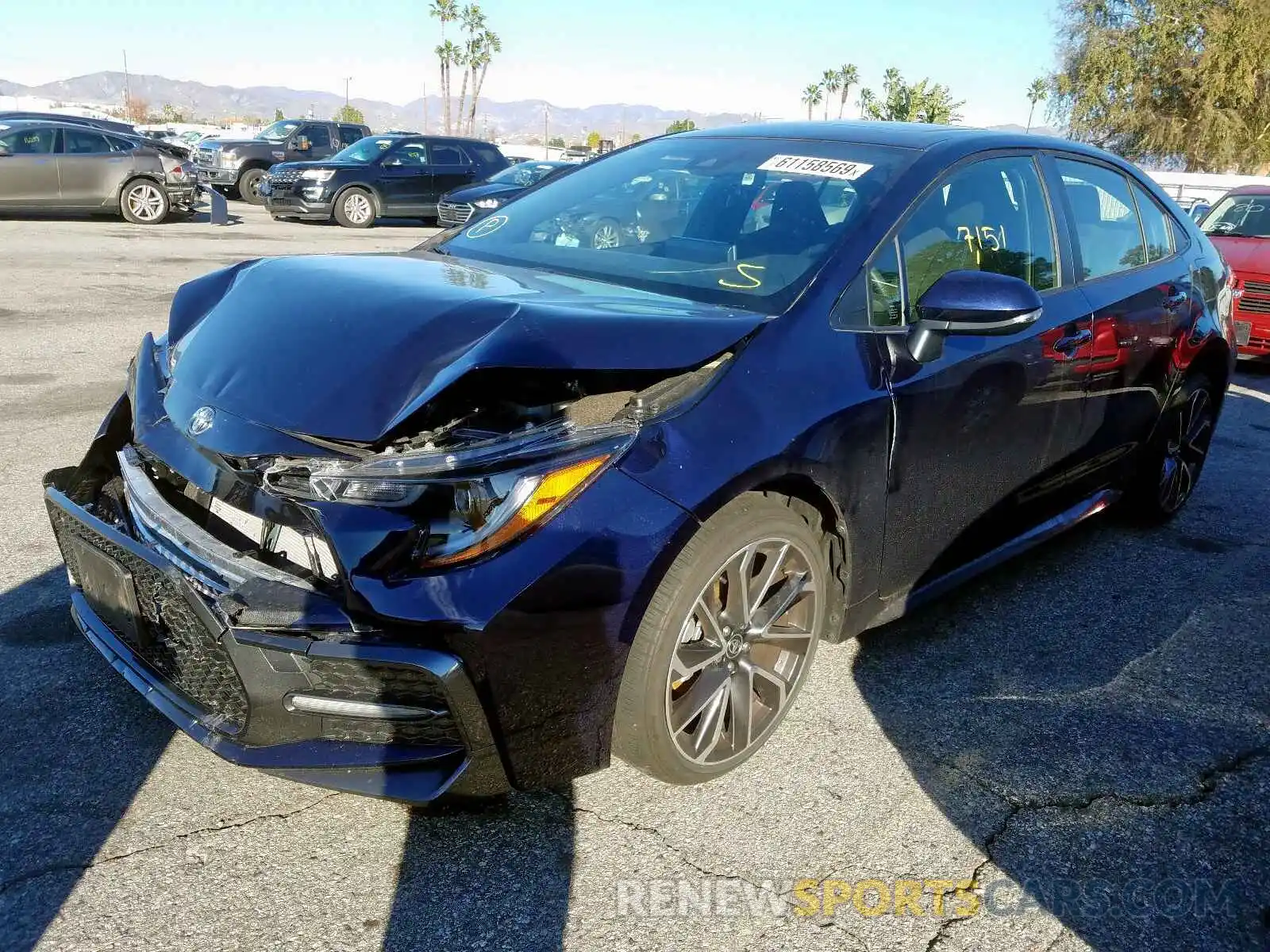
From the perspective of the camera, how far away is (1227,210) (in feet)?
32.9

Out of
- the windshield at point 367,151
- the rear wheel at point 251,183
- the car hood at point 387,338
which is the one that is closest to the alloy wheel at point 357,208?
the windshield at point 367,151

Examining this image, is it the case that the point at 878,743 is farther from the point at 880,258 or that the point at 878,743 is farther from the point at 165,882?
→ the point at 165,882

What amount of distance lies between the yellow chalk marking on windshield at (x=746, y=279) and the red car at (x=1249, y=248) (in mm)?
6756

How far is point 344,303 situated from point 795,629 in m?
1.47

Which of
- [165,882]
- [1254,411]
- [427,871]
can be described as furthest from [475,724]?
[1254,411]

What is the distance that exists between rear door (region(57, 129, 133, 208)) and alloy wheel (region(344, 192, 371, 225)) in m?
3.32

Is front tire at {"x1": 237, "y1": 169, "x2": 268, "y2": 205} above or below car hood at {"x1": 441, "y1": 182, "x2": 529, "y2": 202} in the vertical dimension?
below

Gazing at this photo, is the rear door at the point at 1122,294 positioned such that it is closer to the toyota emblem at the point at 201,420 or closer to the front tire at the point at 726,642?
the front tire at the point at 726,642

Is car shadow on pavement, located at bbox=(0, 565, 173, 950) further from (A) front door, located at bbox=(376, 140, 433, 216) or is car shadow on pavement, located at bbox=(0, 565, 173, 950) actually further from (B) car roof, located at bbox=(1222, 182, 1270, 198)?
(A) front door, located at bbox=(376, 140, 433, 216)

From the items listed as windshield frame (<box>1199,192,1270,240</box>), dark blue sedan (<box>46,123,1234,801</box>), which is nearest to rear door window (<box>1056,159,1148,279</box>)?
dark blue sedan (<box>46,123,1234,801</box>)

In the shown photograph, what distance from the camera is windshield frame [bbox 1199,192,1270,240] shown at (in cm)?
952

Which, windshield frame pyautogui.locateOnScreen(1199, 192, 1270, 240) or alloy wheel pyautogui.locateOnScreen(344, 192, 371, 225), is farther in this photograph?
alloy wheel pyautogui.locateOnScreen(344, 192, 371, 225)

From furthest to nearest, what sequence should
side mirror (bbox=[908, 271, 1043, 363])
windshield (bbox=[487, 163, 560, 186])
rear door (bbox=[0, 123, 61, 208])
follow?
1. windshield (bbox=[487, 163, 560, 186])
2. rear door (bbox=[0, 123, 61, 208])
3. side mirror (bbox=[908, 271, 1043, 363])

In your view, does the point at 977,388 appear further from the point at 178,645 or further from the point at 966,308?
the point at 178,645
